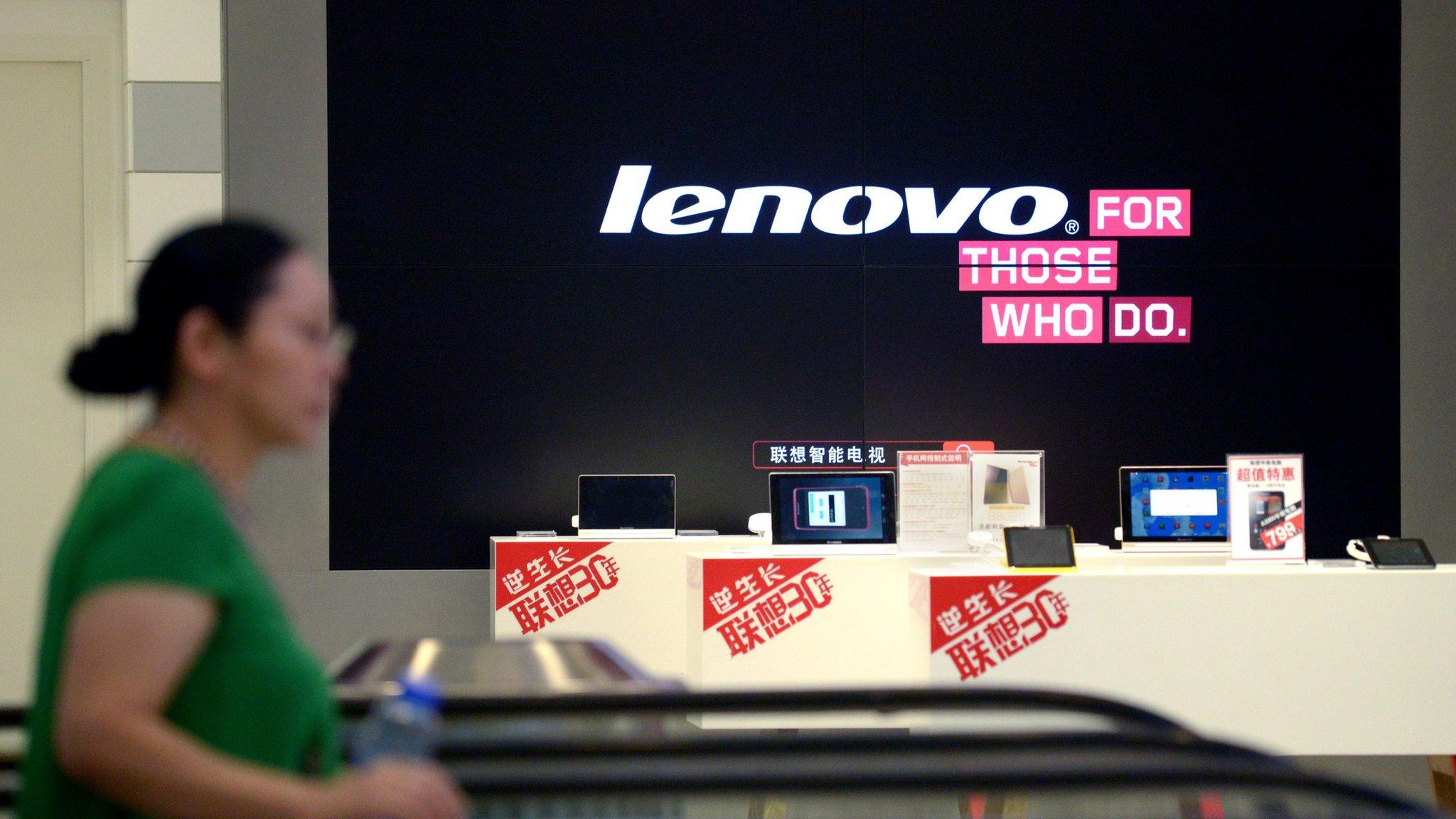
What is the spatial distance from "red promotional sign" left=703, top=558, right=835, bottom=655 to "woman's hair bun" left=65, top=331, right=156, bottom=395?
423cm

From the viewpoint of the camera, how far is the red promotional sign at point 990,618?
15.2ft

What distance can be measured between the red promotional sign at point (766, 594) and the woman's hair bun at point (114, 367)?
13.9ft

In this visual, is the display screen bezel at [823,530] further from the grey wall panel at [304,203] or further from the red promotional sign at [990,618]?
the grey wall panel at [304,203]

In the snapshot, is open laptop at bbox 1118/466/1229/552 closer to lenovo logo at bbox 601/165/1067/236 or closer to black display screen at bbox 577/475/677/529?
lenovo logo at bbox 601/165/1067/236

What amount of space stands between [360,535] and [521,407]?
37.6 inches

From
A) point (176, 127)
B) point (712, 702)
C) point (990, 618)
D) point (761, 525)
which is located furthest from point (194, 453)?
point (176, 127)

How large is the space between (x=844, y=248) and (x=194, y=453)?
232 inches

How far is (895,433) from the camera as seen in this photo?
6.85m

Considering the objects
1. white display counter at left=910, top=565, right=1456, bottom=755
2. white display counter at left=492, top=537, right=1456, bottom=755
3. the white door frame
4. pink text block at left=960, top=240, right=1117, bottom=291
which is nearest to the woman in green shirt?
white display counter at left=492, top=537, right=1456, bottom=755

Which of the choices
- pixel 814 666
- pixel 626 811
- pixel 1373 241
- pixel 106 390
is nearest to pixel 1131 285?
pixel 1373 241

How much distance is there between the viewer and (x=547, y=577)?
605cm

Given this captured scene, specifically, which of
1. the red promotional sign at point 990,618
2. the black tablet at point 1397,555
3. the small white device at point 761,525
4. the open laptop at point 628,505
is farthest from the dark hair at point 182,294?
the open laptop at point 628,505

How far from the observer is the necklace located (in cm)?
107

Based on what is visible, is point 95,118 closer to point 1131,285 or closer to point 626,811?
point 1131,285
